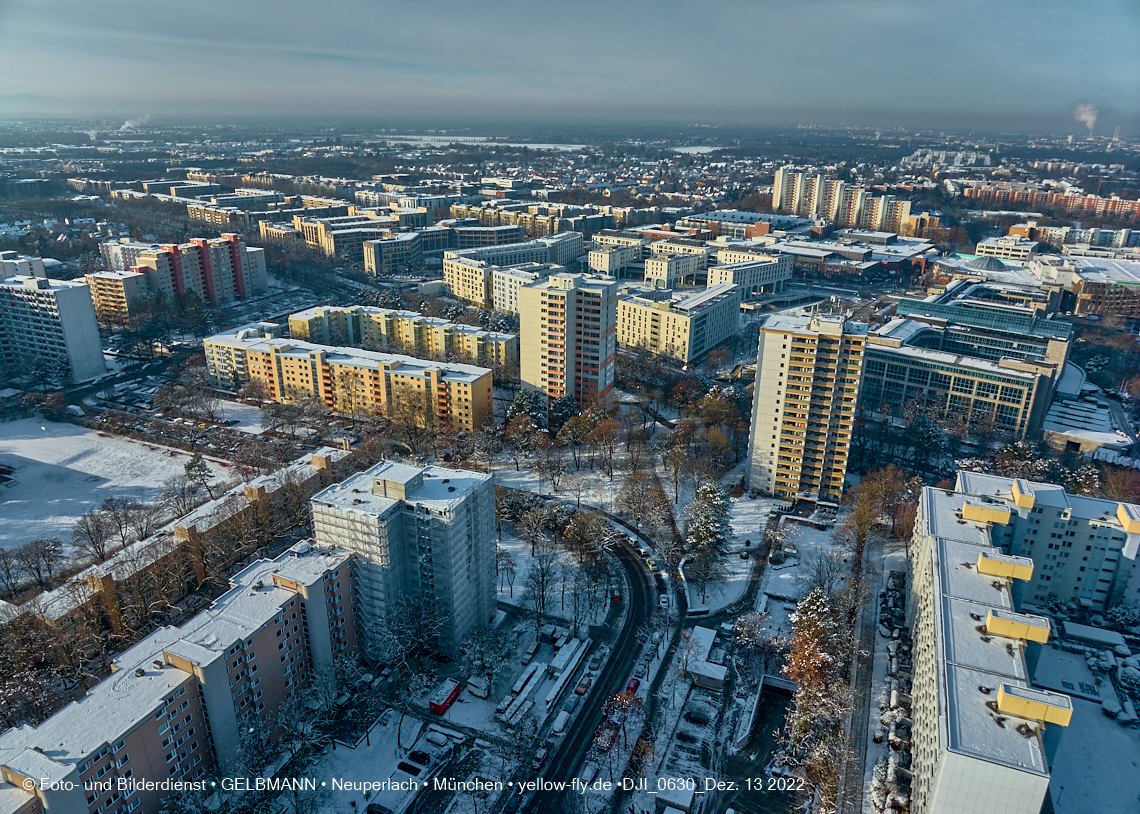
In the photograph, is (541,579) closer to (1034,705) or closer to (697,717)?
(697,717)

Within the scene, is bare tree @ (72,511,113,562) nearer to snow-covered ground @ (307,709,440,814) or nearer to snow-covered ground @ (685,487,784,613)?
snow-covered ground @ (307,709,440,814)

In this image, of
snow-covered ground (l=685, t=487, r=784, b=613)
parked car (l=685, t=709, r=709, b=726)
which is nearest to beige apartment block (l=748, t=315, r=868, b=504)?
snow-covered ground (l=685, t=487, r=784, b=613)

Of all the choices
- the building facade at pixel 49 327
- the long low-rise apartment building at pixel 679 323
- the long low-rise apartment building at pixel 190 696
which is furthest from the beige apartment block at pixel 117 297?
the long low-rise apartment building at pixel 190 696

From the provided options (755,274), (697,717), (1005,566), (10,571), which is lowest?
(697,717)

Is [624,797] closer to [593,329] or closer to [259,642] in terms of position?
[259,642]

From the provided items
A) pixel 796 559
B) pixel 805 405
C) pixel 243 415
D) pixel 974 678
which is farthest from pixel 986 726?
pixel 243 415

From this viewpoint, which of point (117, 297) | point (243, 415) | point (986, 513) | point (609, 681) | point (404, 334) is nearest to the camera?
point (609, 681)
